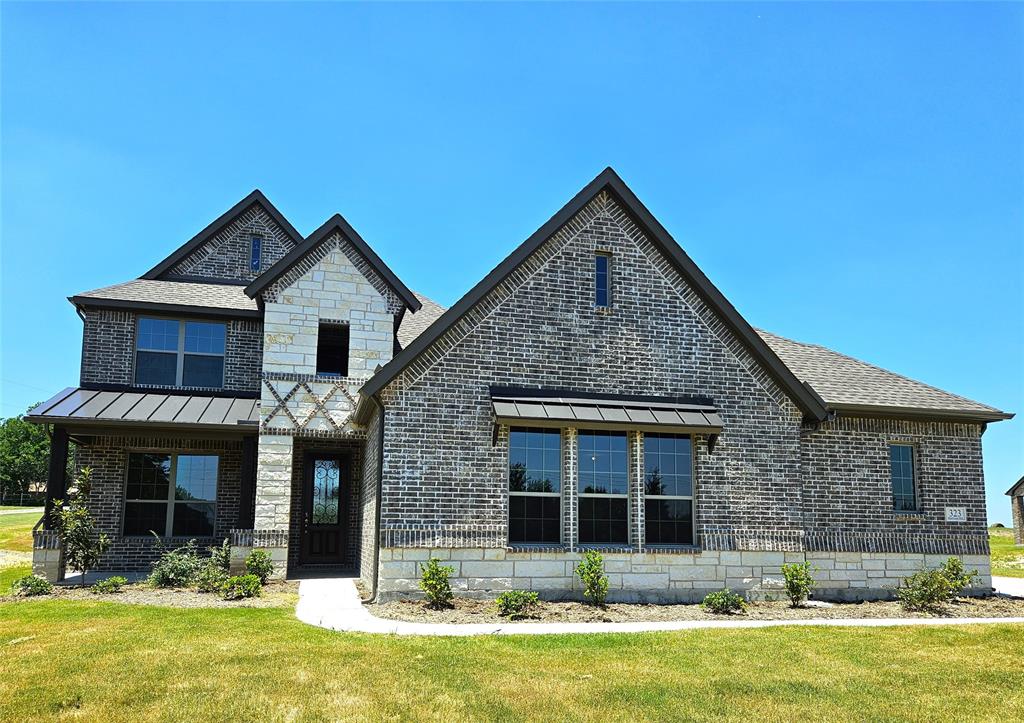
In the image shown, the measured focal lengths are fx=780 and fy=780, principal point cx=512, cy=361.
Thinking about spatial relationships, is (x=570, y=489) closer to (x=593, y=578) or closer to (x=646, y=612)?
(x=593, y=578)

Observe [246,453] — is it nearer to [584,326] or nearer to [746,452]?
[584,326]

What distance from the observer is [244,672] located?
7859mm

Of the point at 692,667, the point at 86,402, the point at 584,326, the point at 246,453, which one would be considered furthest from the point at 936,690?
the point at 86,402

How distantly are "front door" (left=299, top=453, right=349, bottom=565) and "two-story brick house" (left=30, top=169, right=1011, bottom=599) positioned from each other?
0.05m

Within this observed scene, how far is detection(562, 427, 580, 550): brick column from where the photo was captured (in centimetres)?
1288

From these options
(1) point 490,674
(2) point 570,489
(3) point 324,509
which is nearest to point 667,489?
(2) point 570,489

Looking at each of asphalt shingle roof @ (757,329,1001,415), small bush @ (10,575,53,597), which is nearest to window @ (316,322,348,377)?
small bush @ (10,575,53,597)

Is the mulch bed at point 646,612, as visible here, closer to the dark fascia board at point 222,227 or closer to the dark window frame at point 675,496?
the dark window frame at point 675,496

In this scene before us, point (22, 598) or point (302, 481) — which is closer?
point (22, 598)

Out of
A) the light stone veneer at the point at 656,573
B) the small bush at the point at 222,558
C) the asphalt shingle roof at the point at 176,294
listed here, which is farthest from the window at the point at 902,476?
the asphalt shingle roof at the point at 176,294

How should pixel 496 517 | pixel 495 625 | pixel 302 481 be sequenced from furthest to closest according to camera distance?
pixel 302 481, pixel 496 517, pixel 495 625

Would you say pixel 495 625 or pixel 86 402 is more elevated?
pixel 86 402

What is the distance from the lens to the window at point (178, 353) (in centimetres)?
1773

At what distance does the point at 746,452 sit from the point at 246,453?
32.5 feet
